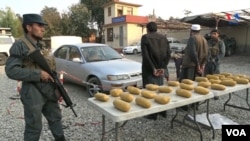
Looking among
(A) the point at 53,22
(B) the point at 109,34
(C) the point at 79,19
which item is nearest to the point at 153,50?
(B) the point at 109,34

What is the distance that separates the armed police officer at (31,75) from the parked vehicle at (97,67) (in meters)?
2.99

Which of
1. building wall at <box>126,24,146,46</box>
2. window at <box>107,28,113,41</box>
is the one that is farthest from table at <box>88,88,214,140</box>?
window at <box>107,28,113,41</box>

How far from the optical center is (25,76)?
9.22 ft

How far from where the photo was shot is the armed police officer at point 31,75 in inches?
111

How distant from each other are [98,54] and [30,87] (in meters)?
4.28

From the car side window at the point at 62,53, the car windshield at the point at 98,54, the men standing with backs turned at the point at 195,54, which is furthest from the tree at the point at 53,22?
the men standing with backs turned at the point at 195,54

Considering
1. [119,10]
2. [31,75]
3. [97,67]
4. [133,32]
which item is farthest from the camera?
[119,10]

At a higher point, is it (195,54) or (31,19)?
(31,19)

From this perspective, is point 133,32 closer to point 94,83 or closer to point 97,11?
point 97,11

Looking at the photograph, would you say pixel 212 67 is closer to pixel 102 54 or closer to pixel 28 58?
pixel 102 54

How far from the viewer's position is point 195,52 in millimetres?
5031

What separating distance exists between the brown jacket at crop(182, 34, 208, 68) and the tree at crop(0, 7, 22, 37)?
50.7 m

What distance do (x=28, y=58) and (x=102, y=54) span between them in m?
4.38

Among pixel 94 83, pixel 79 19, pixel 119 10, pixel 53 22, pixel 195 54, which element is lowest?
pixel 94 83
